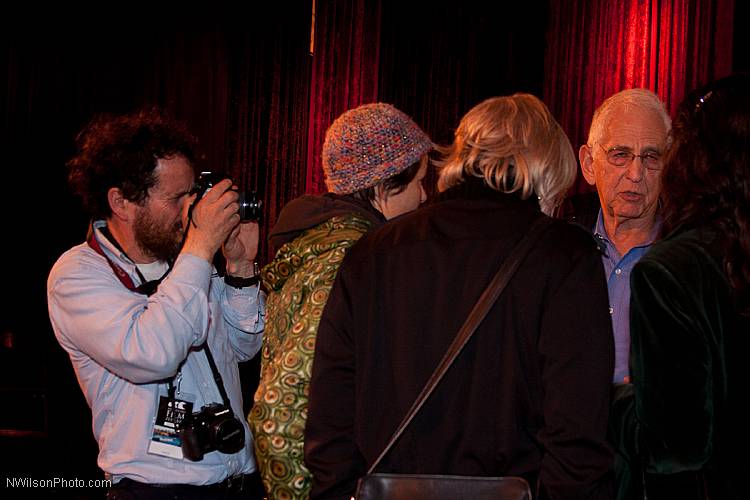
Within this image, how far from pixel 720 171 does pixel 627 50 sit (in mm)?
3913

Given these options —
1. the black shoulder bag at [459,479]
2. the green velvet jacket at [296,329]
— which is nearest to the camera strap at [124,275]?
the green velvet jacket at [296,329]

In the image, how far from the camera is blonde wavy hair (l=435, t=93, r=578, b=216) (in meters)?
1.67

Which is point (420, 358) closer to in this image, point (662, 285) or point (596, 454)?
point (596, 454)

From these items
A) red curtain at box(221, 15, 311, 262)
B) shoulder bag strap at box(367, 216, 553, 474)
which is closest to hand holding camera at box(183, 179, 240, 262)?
shoulder bag strap at box(367, 216, 553, 474)

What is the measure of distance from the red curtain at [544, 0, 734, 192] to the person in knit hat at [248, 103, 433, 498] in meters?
3.26

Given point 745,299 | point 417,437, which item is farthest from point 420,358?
point 745,299

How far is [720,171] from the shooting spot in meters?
1.60

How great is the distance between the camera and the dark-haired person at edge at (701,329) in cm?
152

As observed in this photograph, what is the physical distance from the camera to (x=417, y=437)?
163 cm

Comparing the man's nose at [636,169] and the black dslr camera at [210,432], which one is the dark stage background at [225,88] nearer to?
the man's nose at [636,169]

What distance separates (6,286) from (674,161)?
706 cm

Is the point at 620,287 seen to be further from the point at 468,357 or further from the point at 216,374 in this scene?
the point at 216,374

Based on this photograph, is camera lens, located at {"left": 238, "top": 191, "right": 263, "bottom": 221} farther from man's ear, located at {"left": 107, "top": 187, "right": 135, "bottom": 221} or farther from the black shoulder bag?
the black shoulder bag

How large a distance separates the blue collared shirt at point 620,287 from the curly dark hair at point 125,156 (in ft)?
4.37
